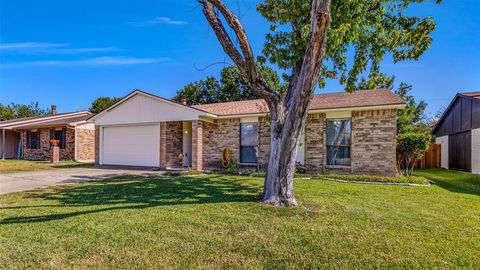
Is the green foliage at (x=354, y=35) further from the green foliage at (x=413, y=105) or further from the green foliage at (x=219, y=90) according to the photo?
the green foliage at (x=219, y=90)

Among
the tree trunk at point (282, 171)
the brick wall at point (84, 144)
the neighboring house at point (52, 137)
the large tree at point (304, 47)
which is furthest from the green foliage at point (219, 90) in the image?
the tree trunk at point (282, 171)

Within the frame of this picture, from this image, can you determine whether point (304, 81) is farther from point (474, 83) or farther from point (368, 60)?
point (474, 83)

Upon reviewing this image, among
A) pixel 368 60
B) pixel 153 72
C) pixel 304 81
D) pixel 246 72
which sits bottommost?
pixel 304 81

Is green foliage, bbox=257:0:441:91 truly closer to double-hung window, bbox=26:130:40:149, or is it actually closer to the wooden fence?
the wooden fence

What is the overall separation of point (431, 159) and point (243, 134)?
515 inches

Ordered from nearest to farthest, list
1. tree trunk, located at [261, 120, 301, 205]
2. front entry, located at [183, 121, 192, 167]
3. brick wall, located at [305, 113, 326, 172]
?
1. tree trunk, located at [261, 120, 301, 205]
2. brick wall, located at [305, 113, 326, 172]
3. front entry, located at [183, 121, 192, 167]

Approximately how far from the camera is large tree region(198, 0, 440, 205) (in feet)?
18.5

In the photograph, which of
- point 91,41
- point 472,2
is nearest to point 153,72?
point 91,41

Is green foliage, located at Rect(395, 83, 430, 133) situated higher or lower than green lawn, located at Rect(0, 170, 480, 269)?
higher

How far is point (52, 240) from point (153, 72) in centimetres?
1519

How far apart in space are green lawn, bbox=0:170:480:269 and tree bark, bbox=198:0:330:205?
2.30 ft

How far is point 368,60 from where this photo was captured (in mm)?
9242

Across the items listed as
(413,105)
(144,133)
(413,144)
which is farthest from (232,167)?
(413,105)

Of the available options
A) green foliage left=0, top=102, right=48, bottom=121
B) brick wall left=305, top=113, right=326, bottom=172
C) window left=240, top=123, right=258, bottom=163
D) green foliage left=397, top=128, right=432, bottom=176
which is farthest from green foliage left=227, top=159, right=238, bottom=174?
green foliage left=0, top=102, right=48, bottom=121
